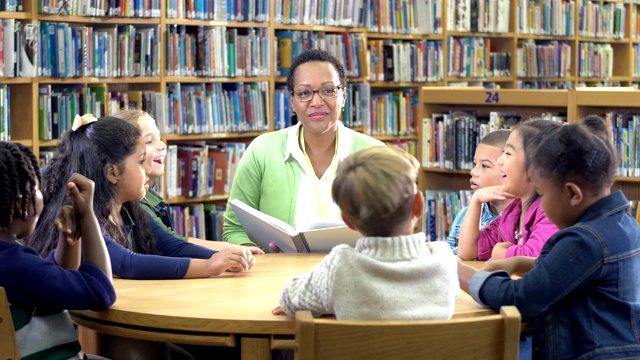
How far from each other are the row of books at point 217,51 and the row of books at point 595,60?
148 inches

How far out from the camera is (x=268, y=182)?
3.38 meters

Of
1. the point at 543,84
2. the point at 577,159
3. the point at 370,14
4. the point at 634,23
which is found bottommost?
the point at 577,159

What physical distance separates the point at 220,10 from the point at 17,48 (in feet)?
4.44

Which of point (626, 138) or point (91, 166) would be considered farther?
point (626, 138)

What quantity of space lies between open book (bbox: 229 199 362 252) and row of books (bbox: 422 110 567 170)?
2240 millimetres

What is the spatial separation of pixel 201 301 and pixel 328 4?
4.26 m

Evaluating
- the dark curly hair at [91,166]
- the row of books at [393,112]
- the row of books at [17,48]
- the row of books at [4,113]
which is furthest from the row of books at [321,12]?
the dark curly hair at [91,166]

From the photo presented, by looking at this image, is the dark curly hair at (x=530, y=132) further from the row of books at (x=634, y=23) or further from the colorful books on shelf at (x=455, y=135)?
the row of books at (x=634, y=23)

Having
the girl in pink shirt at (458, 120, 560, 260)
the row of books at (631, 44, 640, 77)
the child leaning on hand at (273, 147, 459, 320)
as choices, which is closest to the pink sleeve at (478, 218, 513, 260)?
the girl in pink shirt at (458, 120, 560, 260)

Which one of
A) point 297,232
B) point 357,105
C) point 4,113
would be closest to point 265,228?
point 297,232

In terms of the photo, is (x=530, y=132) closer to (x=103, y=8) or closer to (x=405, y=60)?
(x=103, y=8)

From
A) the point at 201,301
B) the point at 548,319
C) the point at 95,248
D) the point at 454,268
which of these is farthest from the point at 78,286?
the point at 548,319

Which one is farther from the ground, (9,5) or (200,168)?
(9,5)

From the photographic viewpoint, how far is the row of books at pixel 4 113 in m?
4.64
